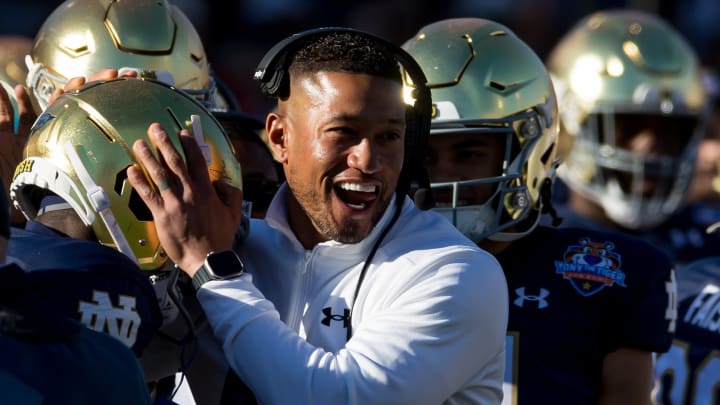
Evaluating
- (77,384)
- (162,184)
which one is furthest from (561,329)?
(77,384)

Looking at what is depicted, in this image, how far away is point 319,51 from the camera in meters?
2.78

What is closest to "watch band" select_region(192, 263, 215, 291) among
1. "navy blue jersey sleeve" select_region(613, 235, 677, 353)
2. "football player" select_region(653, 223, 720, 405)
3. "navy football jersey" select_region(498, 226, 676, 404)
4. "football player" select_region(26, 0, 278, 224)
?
"football player" select_region(26, 0, 278, 224)

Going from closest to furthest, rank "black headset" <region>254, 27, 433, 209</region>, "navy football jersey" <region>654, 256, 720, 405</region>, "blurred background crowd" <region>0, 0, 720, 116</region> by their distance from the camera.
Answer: "black headset" <region>254, 27, 433, 209</region> → "navy football jersey" <region>654, 256, 720, 405</region> → "blurred background crowd" <region>0, 0, 720, 116</region>

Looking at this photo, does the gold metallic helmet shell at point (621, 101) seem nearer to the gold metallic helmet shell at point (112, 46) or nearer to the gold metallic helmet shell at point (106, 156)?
the gold metallic helmet shell at point (112, 46)

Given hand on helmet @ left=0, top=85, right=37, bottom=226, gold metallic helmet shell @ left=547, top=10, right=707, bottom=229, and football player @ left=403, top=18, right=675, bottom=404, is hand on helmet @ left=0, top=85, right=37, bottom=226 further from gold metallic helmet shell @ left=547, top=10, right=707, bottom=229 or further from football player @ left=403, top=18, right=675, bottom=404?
gold metallic helmet shell @ left=547, top=10, right=707, bottom=229

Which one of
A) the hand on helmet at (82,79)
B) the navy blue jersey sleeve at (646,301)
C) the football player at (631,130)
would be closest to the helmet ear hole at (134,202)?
the hand on helmet at (82,79)

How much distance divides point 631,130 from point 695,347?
1817 millimetres

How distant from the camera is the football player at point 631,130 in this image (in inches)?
221

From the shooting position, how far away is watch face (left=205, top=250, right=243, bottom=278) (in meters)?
2.51

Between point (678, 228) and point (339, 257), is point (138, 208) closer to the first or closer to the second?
point (339, 257)

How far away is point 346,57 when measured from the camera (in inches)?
108

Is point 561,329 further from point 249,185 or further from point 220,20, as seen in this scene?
point 220,20

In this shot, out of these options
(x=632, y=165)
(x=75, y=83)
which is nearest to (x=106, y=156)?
(x=75, y=83)

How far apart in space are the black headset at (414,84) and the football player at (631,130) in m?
2.62
